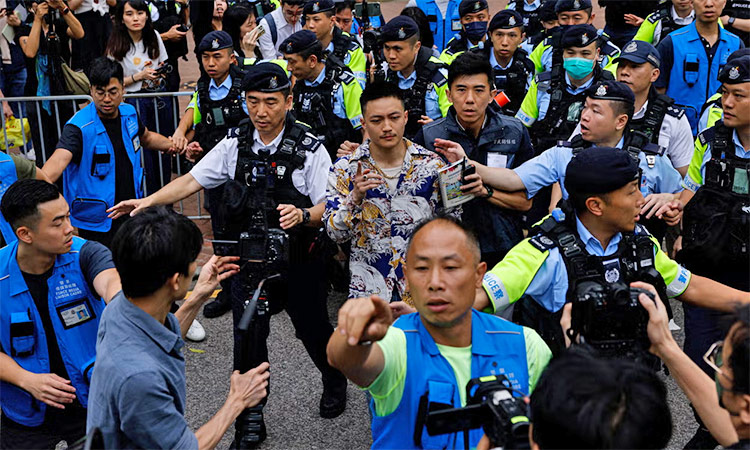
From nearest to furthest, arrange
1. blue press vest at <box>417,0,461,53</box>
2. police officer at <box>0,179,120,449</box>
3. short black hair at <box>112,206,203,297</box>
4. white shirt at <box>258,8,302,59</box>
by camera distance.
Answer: short black hair at <box>112,206,203,297</box> < police officer at <box>0,179,120,449</box> < white shirt at <box>258,8,302,59</box> < blue press vest at <box>417,0,461,53</box>

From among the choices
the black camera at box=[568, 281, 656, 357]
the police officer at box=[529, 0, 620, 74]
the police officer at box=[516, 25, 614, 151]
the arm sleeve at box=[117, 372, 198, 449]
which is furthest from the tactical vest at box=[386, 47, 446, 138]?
the arm sleeve at box=[117, 372, 198, 449]

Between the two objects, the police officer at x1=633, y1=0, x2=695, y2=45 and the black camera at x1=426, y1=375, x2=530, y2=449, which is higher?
the police officer at x1=633, y1=0, x2=695, y2=45

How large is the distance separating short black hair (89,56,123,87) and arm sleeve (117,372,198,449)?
395 cm

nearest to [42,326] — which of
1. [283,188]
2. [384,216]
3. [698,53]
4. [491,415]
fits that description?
[283,188]

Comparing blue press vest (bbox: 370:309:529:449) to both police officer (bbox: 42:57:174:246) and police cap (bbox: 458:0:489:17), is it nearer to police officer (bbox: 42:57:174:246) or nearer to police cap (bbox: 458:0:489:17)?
police officer (bbox: 42:57:174:246)

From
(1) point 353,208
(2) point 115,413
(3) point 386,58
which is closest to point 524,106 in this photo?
(3) point 386,58

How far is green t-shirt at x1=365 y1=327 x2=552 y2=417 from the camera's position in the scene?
288 centimetres

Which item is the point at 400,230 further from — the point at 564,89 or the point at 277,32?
the point at 277,32

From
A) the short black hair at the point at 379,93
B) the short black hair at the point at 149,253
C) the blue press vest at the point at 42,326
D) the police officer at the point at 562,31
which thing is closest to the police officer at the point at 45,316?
the blue press vest at the point at 42,326

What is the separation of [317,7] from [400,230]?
12.7 feet

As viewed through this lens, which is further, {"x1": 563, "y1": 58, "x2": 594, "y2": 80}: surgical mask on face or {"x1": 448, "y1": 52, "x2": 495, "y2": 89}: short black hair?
{"x1": 563, "y1": 58, "x2": 594, "y2": 80}: surgical mask on face

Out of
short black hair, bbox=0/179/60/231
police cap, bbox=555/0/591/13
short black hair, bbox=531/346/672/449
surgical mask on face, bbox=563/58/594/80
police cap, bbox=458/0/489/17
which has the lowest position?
short black hair, bbox=0/179/60/231

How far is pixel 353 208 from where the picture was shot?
5.15 meters

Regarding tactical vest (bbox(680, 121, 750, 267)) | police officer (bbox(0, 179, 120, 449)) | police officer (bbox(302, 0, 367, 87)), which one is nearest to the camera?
police officer (bbox(0, 179, 120, 449))
